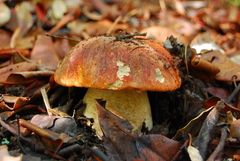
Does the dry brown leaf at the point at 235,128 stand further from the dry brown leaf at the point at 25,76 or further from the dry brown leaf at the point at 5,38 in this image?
the dry brown leaf at the point at 5,38

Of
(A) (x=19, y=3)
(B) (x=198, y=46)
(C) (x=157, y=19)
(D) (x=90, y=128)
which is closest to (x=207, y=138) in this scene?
(D) (x=90, y=128)

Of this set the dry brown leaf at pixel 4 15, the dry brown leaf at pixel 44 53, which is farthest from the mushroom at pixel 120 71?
the dry brown leaf at pixel 4 15

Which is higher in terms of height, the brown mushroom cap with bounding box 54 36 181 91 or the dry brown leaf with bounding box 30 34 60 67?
the brown mushroom cap with bounding box 54 36 181 91

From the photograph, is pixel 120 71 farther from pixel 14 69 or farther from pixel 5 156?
pixel 14 69

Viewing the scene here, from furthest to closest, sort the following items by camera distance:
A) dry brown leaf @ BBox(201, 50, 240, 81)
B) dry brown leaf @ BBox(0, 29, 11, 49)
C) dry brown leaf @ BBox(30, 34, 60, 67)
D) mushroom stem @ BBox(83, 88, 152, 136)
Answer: dry brown leaf @ BBox(0, 29, 11, 49) → dry brown leaf @ BBox(30, 34, 60, 67) → dry brown leaf @ BBox(201, 50, 240, 81) → mushroom stem @ BBox(83, 88, 152, 136)

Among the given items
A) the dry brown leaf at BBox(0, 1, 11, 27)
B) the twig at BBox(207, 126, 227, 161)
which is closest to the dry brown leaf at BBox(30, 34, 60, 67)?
the dry brown leaf at BBox(0, 1, 11, 27)

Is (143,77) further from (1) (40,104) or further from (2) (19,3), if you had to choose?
(2) (19,3)

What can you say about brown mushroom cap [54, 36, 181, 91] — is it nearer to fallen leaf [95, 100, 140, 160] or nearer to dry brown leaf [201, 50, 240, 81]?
fallen leaf [95, 100, 140, 160]

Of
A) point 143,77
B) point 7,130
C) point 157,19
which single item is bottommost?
point 157,19
